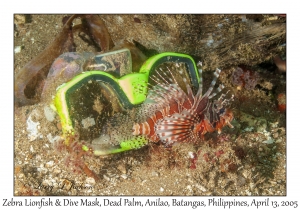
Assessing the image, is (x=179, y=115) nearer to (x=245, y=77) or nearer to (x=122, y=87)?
(x=122, y=87)

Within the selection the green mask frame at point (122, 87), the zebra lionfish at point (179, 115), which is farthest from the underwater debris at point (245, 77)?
the zebra lionfish at point (179, 115)

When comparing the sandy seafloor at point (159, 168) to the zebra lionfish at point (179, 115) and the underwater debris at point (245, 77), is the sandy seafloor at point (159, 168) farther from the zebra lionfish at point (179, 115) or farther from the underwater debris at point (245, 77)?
the underwater debris at point (245, 77)

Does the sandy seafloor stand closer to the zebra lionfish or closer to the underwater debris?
the zebra lionfish

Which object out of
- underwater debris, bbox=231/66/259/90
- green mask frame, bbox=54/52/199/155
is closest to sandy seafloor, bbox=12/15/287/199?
green mask frame, bbox=54/52/199/155

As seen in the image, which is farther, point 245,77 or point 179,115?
point 245,77

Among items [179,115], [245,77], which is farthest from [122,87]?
[245,77]

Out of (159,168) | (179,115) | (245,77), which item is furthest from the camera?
(245,77)

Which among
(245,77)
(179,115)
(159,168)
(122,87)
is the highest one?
(245,77)
